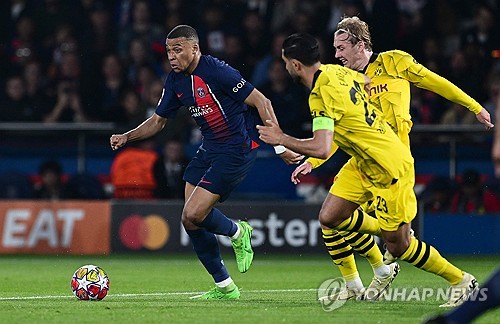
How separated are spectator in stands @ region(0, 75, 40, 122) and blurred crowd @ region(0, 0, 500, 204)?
1cm

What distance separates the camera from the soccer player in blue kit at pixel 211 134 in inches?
356

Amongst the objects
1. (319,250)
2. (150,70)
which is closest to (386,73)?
(319,250)

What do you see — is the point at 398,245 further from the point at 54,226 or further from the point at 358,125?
the point at 54,226

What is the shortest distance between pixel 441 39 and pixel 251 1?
117 inches

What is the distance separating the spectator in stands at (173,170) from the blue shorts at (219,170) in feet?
19.1

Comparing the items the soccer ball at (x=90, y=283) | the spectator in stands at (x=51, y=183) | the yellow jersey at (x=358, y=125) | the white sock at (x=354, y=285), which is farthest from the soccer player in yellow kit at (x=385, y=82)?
the spectator in stands at (x=51, y=183)

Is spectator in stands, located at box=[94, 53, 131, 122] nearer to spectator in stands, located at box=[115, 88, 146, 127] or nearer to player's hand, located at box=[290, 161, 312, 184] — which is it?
spectator in stands, located at box=[115, 88, 146, 127]

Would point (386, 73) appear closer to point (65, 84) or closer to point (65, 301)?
point (65, 301)

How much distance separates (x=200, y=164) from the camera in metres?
9.39

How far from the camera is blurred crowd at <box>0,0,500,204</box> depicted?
52.0 feet

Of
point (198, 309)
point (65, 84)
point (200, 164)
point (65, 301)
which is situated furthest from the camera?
point (65, 84)

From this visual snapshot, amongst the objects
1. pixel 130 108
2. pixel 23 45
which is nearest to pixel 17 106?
pixel 23 45

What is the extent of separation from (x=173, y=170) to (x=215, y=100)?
6.30 metres

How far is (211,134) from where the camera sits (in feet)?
30.5
